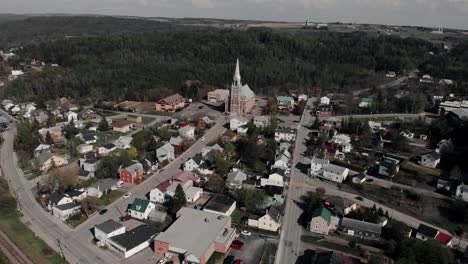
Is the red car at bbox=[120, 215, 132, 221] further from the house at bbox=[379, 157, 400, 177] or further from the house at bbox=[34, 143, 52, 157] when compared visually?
the house at bbox=[379, 157, 400, 177]

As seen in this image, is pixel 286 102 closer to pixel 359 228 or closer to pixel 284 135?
pixel 284 135

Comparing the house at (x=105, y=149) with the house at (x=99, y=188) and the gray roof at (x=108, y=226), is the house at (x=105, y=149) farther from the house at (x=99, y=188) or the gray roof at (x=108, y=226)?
the gray roof at (x=108, y=226)

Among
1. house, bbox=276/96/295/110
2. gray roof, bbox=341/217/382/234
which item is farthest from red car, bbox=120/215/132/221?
house, bbox=276/96/295/110

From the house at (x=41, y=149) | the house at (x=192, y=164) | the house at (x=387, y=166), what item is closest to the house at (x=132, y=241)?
the house at (x=192, y=164)

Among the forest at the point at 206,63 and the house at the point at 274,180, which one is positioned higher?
the forest at the point at 206,63

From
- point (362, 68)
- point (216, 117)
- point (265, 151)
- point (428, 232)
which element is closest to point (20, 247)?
point (265, 151)
